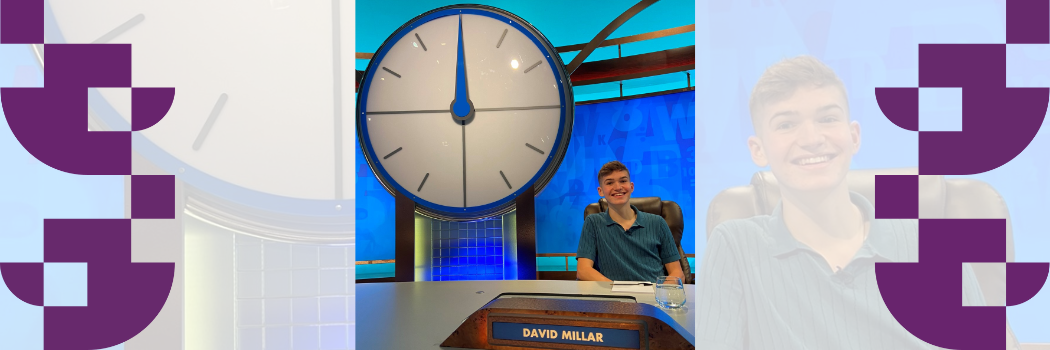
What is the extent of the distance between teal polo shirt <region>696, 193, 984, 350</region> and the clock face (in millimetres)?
890

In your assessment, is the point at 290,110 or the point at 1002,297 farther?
the point at 290,110

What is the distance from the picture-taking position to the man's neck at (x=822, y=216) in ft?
1.72

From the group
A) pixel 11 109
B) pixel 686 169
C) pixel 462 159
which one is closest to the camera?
pixel 11 109

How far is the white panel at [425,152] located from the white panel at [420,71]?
0.05m

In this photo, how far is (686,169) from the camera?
456 cm

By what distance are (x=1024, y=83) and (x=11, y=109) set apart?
3.65ft

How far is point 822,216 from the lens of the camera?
0.53 meters

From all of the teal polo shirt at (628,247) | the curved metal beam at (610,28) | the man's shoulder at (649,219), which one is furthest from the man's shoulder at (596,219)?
the curved metal beam at (610,28)

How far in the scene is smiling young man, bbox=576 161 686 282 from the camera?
2.19 m

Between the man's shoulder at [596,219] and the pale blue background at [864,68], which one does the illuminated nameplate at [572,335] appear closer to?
the pale blue background at [864,68]

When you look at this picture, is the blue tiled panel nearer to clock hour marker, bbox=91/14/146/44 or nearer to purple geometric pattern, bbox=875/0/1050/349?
clock hour marker, bbox=91/14/146/44

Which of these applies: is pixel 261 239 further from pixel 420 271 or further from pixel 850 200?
pixel 420 271

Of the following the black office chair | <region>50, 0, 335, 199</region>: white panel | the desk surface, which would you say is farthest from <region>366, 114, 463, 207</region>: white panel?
the black office chair

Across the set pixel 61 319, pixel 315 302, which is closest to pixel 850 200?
→ pixel 315 302
